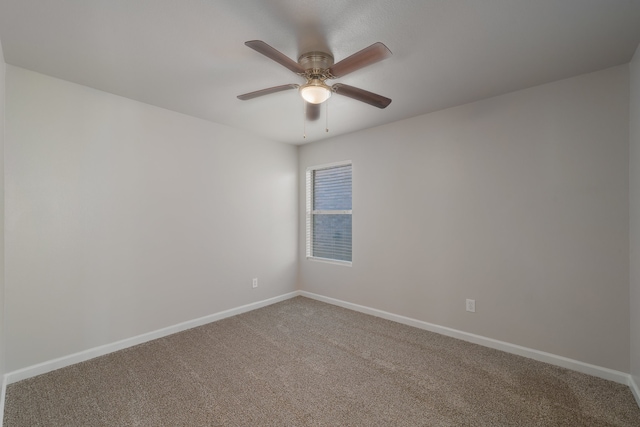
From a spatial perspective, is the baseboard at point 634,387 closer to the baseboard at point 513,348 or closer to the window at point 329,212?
the baseboard at point 513,348

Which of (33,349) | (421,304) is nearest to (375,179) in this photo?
(421,304)

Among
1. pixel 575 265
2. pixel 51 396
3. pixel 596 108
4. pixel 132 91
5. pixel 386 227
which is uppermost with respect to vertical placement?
pixel 132 91

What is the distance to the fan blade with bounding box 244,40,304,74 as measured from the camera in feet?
4.60

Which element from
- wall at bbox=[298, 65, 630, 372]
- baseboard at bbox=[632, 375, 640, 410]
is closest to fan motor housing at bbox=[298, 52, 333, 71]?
wall at bbox=[298, 65, 630, 372]

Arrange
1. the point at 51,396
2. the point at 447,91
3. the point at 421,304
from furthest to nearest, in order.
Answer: the point at 421,304 < the point at 447,91 < the point at 51,396

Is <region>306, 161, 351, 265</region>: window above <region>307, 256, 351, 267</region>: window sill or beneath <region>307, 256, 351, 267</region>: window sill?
above

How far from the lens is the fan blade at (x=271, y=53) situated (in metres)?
1.40

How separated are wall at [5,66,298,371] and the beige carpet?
1.27 feet

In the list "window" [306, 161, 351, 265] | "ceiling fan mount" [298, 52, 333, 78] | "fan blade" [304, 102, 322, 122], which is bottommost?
"window" [306, 161, 351, 265]

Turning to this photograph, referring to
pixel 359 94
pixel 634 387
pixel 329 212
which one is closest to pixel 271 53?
pixel 359 94

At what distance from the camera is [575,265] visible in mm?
2240

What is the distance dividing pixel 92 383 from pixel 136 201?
5.03 feet

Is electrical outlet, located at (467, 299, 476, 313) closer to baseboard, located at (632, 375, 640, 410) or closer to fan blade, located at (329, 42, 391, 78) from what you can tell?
baseboard, located at (632, 375, 640, 410)

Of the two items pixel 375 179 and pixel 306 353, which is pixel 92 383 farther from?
pixel 375 179
